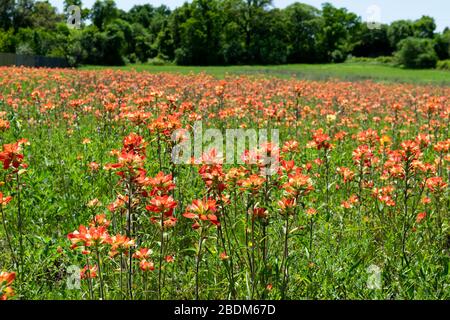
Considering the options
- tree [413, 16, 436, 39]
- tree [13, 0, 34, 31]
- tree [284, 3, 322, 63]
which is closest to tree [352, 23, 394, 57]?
tree [284, 3, 322, 63]

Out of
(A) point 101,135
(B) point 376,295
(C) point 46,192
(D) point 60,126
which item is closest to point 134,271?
(B) point 376,295

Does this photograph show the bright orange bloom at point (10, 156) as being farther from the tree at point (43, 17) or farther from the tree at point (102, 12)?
the tree at point (102, 12)

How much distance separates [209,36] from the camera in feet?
261

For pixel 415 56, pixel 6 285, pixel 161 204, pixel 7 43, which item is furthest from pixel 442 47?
pixel 6 285

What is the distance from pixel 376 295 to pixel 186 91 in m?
8.71

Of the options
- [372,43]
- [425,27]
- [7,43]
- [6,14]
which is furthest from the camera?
[425,27]

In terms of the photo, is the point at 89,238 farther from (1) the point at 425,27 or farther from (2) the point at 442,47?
(1) the point at 425,27

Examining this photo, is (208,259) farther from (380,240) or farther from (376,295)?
(380,240)

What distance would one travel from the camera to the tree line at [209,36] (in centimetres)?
6396

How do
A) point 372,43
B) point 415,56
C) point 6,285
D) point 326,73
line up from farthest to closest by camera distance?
1. point 372,43
2. point 415,56
3. point 326,73
4. point 6,285

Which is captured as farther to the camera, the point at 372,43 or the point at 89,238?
the point at 372,43

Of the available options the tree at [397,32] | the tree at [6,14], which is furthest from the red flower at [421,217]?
the tree at [397,32]

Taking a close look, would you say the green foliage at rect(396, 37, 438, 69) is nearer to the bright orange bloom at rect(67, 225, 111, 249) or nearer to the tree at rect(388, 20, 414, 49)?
the tree at rect(388, 20, 414, 49)

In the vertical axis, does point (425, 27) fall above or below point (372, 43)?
above
